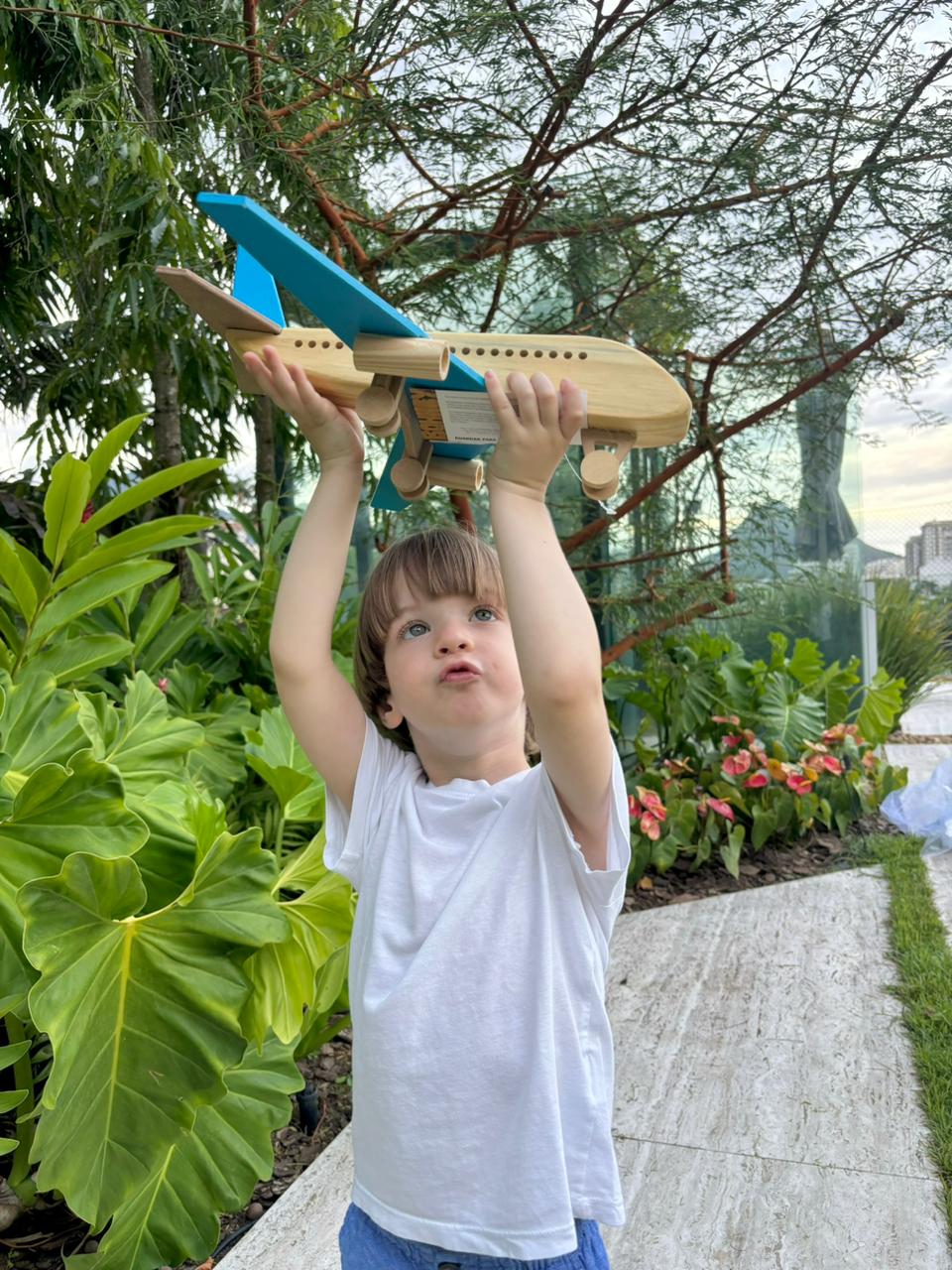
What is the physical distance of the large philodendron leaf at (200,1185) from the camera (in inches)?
56.2

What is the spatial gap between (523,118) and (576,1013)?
88.7 inches

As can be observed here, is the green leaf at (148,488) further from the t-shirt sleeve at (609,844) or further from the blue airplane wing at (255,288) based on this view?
the t-shirt sleeve at (609,844)

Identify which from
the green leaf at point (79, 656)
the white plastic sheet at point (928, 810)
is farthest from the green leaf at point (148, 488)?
the white plastic sheet at point (928, 810)

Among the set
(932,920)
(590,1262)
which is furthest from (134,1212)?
(932,920)

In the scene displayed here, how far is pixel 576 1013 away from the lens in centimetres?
97

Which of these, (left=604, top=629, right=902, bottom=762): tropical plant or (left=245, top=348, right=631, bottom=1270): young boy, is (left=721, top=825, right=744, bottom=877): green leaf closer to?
(left=604, top=629, right=902, bottom=762): tropical plant

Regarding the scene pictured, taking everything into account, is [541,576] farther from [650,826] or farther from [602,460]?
[650,826]

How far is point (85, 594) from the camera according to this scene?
6.34ft

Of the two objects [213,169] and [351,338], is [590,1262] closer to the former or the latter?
[351,338]

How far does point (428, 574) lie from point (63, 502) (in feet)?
3.35

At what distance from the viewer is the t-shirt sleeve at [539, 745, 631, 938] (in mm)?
975

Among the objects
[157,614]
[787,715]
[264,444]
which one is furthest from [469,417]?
[787,715]

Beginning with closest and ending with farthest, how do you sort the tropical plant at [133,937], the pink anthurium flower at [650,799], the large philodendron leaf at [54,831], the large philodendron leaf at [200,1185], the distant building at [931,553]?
the tropical plant at [133,937] < the large philodendron leaf at [54,831] < the large philodendron leaf at [200,1185] < the pink anthurium flower at [650,799] < the distant building at [931,553]

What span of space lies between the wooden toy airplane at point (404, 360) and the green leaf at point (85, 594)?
39.5 inches
